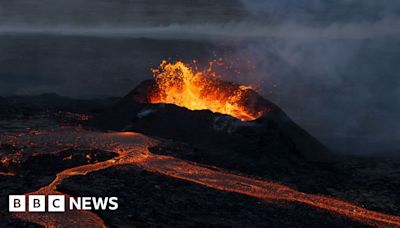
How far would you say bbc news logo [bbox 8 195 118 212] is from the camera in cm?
1133

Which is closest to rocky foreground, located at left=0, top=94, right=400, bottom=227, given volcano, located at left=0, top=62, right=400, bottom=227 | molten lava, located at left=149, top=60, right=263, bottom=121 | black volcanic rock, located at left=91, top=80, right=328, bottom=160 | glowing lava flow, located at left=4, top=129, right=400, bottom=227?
volcano, located at left=0, top=62, right=400, bottom=227

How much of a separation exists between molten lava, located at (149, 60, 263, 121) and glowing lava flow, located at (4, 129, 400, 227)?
3.72 metres

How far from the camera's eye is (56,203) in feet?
38.0

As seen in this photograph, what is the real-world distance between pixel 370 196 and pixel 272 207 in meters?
3.83

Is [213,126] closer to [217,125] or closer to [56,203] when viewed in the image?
[217,125]

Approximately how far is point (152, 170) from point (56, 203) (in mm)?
3383

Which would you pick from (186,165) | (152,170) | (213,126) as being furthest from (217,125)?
(152,170)

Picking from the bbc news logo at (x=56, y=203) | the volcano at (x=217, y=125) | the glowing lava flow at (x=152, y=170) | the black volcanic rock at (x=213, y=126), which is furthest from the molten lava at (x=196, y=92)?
the bbc news logo at (x=56, y=203)

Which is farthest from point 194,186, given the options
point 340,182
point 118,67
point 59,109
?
point 118,67

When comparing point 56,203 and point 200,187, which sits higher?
point 200,187

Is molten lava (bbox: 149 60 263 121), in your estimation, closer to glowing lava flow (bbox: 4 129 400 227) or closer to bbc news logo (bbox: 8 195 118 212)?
glowing lava flow (bbox: 4 129 400 227)

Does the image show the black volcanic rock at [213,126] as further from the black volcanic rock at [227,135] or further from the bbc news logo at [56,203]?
the bbc news logo at [56,203]

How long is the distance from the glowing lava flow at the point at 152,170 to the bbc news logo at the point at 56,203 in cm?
30

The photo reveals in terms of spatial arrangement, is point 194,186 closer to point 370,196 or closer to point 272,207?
point 272,207
